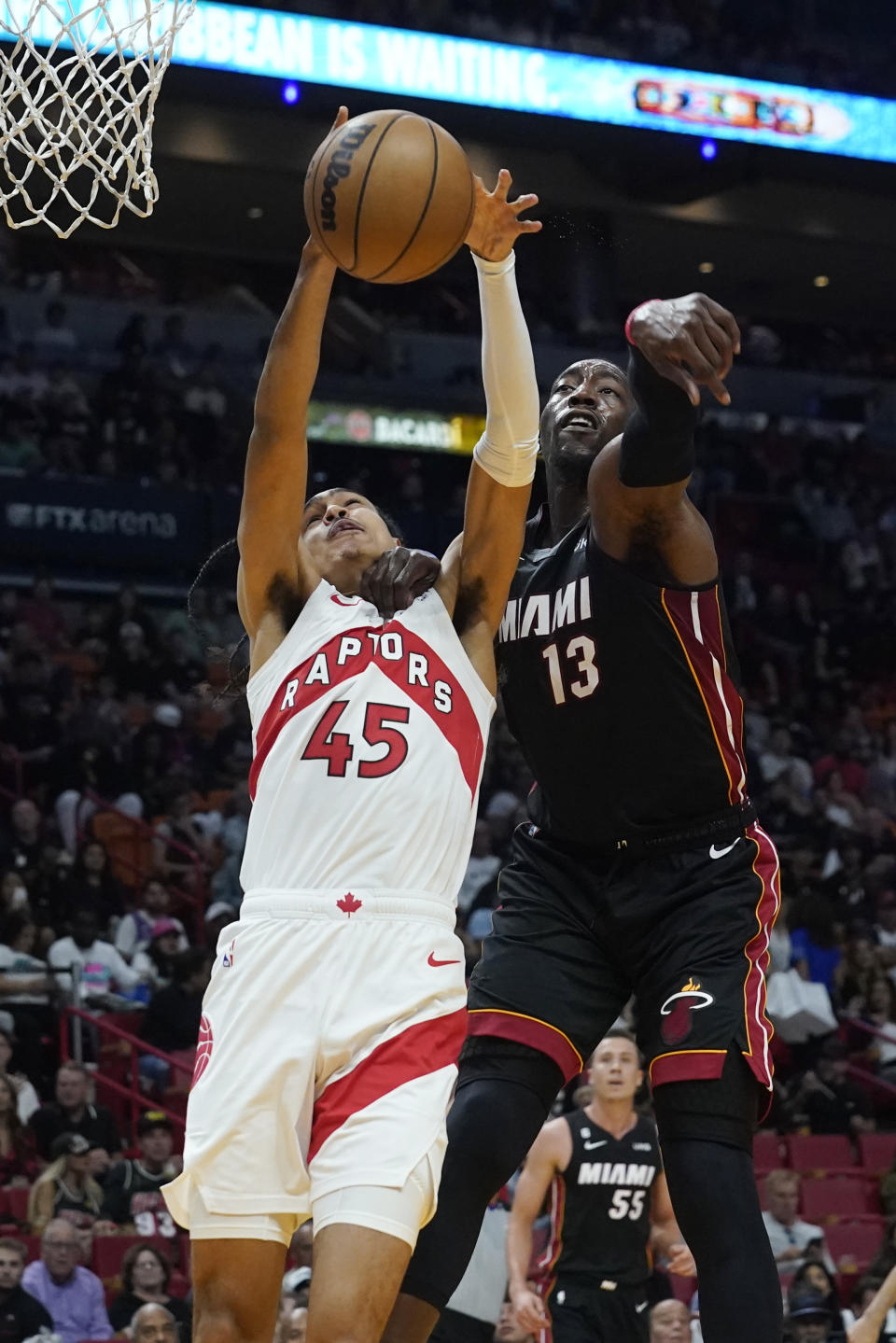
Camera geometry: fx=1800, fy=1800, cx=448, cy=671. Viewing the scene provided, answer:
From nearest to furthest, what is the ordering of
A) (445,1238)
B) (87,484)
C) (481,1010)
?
(445,1238)
(481,1010)
(87,484)

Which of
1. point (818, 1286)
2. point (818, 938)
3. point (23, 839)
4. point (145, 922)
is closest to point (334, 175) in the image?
point (818, 1286)

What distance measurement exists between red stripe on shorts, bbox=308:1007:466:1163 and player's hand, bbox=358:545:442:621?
3.01ft

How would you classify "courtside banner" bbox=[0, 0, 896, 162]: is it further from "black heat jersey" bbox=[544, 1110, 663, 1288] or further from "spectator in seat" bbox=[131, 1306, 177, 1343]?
"black heat jersey" bbox=[544, 1110, 663, 1288]

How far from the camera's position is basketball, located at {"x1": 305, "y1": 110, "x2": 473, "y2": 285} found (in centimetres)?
375

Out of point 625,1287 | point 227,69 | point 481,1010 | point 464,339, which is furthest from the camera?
point 464,339

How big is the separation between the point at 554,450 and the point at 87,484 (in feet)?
43.8

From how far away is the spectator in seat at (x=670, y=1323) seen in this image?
24.5 feet

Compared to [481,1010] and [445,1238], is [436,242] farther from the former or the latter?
[445,1238]

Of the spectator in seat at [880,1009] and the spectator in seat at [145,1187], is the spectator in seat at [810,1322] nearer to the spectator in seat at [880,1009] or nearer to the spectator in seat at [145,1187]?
the spectator in seat at [145,1187]

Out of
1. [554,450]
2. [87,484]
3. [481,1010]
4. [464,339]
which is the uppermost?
[464,339]

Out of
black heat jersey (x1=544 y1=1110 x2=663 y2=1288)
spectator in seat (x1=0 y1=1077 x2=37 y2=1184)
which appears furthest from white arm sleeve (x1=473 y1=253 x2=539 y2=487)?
spectator in seat (x1=0 y1=1077 x2=37 y2=1184)

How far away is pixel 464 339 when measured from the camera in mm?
20594

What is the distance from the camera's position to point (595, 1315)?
666 cm

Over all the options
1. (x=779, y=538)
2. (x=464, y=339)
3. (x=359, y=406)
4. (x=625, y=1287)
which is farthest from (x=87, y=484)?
(x=625, y=1287)
